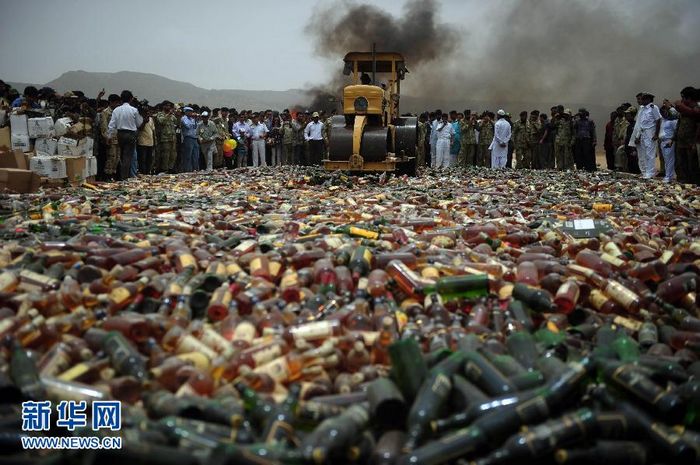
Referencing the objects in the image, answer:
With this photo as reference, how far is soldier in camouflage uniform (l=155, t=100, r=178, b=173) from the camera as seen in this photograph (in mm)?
19281

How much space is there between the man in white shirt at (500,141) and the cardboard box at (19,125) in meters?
14.9

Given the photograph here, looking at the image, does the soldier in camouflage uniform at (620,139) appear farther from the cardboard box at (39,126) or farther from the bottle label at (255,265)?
the bottle label at (255,265)

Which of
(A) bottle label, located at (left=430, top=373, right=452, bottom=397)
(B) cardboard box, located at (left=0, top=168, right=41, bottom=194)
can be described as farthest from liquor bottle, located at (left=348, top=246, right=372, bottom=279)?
(B) cardboard box, located at (left=0, top=168, right=41, bottom=194)

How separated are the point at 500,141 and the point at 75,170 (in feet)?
47.3

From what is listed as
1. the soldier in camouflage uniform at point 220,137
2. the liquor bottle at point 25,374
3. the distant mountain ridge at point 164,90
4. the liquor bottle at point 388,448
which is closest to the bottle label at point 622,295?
the liquor bottle at point 388,448

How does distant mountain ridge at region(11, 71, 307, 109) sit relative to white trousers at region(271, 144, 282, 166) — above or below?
above

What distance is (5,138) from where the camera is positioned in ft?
40.7

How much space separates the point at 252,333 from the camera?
11.9ft

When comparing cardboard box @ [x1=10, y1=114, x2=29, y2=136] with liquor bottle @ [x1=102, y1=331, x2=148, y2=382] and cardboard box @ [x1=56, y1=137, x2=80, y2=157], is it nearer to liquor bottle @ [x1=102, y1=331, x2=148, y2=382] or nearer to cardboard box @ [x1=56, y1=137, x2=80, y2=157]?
cardboard box @ [x1=56, y1=137, x2=80, y2=157]

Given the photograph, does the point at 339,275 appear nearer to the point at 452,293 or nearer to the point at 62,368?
the point at 452,293

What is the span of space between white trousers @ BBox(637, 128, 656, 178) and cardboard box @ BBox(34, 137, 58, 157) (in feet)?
49.8

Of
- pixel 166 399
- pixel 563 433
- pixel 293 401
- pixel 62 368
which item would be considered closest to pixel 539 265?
pixel 563 433

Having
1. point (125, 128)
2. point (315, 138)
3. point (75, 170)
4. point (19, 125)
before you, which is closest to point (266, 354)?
point (75, 170)

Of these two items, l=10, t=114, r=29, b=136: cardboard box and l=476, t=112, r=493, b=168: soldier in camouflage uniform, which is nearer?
l=10, t=114, r=29, b=136: cardboard box
